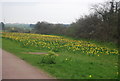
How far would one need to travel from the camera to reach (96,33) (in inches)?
1302

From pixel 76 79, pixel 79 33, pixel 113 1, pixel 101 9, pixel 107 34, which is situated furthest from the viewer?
pixel 79 33

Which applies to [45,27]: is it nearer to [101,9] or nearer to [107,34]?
[101,9]

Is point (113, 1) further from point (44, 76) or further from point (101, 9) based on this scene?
point (44, 76)

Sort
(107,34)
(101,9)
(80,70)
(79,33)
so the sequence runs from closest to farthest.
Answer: (80,70) < (107,34) < (101,9) < (79,33)

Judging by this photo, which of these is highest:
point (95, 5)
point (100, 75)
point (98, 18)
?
point (95, 5)

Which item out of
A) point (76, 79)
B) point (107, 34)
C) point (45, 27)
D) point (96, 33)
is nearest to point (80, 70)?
A: point (76, 79)

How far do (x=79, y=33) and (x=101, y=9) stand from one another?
5.94 metres

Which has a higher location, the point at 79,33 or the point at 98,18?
the point at 98,18

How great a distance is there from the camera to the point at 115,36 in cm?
2564

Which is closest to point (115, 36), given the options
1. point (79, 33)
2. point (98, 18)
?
point (98, 18)

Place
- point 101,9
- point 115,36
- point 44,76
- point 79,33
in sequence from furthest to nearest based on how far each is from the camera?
point 79,33 < point 101,9 < point 115,36 < point 44,76

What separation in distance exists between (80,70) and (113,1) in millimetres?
25760

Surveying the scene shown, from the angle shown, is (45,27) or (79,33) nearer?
(79,33)

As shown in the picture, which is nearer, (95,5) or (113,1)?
(113,1)
